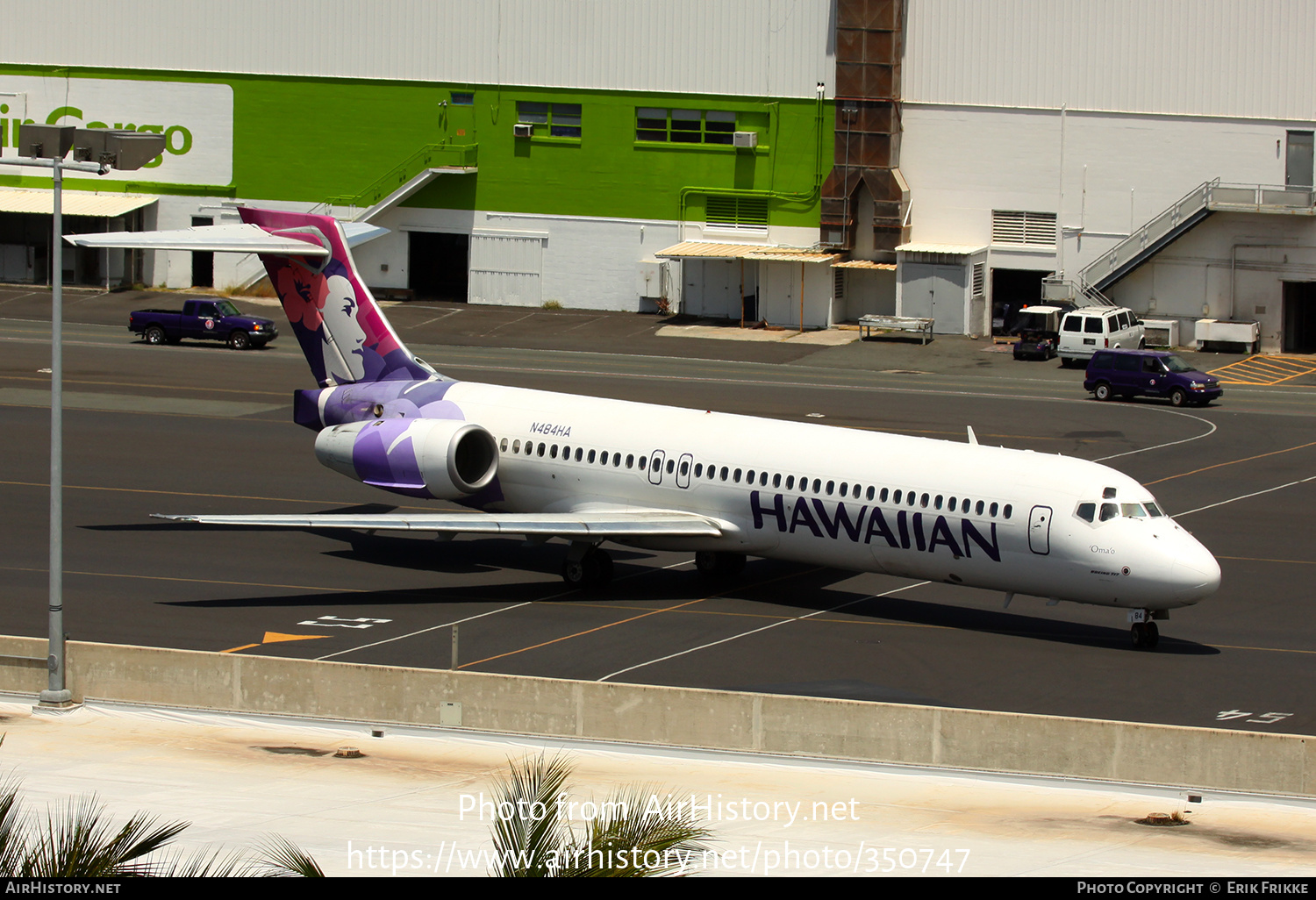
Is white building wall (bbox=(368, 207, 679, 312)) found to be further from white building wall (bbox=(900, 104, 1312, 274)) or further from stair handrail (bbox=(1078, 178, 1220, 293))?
stair handrail (bbox=(1078, 178, 1220, 293))

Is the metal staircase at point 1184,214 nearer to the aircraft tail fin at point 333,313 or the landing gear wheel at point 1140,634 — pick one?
the aircraft tail fin at point 333,313

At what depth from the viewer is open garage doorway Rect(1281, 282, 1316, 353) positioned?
247ft

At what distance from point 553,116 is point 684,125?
269 inches

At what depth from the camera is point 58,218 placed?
2514 centimetres

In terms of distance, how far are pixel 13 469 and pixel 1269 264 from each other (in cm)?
5488

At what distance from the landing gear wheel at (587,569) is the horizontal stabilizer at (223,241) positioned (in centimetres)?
987

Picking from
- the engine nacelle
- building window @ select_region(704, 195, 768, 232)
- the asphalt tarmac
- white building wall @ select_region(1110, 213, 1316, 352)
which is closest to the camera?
the asphalt tarmac

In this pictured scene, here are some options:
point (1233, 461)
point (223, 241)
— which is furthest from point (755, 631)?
point (1233, 461)

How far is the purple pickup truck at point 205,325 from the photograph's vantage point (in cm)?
6975

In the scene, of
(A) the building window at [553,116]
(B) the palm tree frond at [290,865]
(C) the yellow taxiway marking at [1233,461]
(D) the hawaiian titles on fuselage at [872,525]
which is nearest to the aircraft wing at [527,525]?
(D) the hawaiian titles on fuselage at [872,525]

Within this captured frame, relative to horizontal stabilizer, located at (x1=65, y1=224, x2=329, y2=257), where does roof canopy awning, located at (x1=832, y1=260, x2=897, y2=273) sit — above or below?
above

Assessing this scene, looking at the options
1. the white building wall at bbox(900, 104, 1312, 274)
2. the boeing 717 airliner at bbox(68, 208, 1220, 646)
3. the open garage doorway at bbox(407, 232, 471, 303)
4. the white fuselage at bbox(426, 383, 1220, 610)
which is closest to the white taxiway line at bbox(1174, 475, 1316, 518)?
the boeing 717 airliner at bbox(68, 208, 1220, 646)

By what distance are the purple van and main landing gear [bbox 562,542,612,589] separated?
3348 cm

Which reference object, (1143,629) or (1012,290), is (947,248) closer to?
(1012,290)
